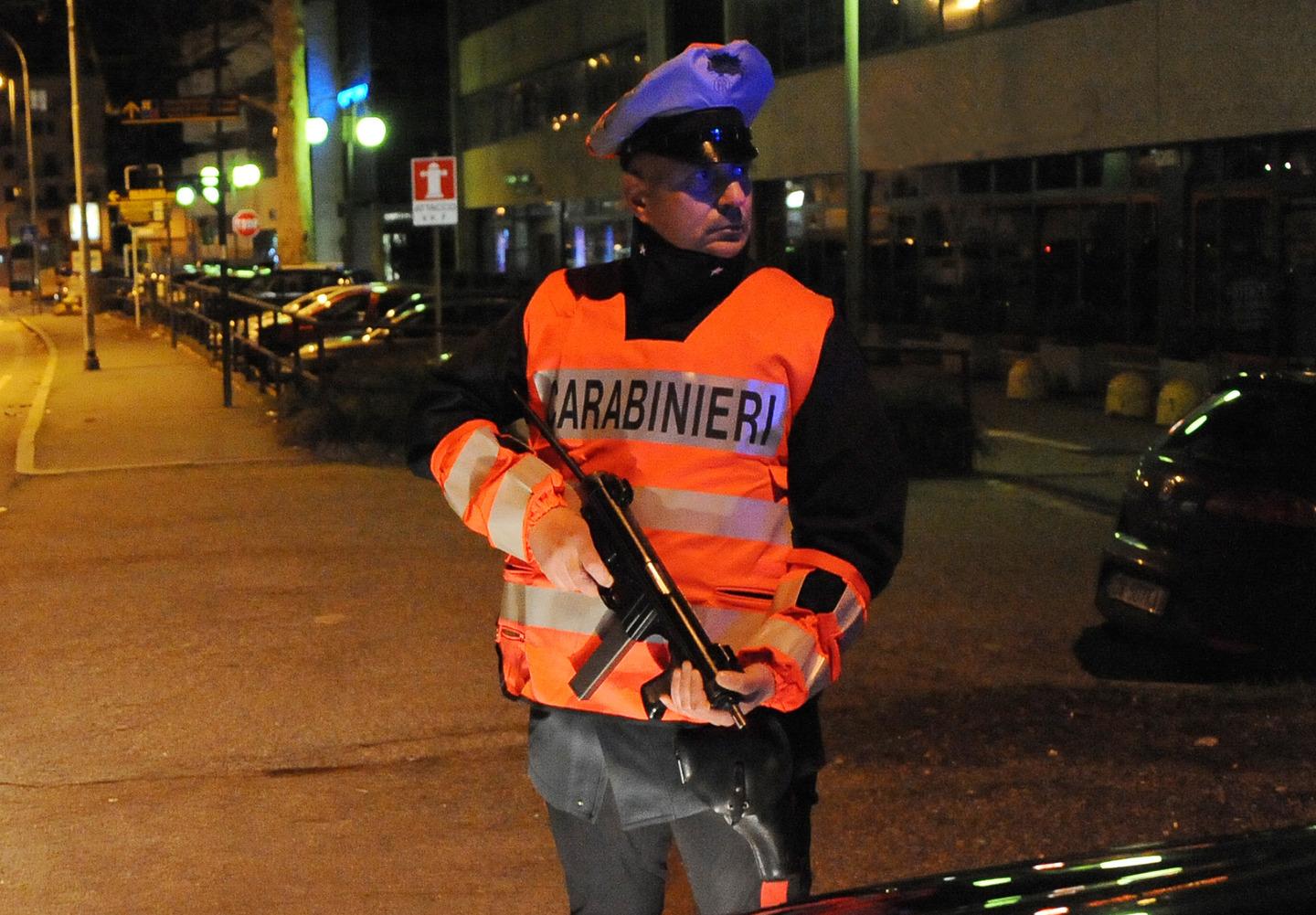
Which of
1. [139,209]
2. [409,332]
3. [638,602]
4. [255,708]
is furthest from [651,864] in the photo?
[139,209]

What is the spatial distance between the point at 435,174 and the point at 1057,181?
11672mm

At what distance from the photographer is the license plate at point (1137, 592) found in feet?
25.9

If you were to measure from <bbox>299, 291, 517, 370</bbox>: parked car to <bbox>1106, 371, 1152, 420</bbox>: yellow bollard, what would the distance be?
22.9ft

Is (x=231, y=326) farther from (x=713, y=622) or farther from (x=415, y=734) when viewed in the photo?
(x=713, y=622)

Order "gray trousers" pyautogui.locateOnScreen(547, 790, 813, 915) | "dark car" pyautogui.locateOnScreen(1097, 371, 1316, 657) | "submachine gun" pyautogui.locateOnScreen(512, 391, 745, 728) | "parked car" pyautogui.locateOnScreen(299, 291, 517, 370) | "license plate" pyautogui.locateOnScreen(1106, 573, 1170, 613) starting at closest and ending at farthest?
"submachine gun" pyautogui.locateOnScreen(512, 391, 745, 728)
"gray trousers" pyautogui.locateOnScreen(547, 790, 813, 915)
"dark car" pyautogui.locateOnScreen(1097, 371, 1316, 657)
"license plate" pyautogui.locateOnScreen(1106, 573, 1170, 613)
"parked car" pyautogui.locateOnScreen(299, 291, 517, 370)

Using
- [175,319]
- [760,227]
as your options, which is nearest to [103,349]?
[175,319]

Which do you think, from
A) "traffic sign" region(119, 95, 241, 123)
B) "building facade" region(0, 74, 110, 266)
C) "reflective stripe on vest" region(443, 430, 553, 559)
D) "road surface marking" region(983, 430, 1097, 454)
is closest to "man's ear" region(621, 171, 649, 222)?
Answer: "reflective stripe on vest" region(443, 430, 553, 559)

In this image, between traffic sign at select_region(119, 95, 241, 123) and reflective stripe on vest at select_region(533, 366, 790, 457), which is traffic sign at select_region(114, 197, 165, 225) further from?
reflective stripe on vest at select_region(533, 366, 790, 457)

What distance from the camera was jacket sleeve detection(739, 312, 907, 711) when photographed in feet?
8.97

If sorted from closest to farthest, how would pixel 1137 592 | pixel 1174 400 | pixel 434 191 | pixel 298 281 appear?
pixel 1137 592
pixel 434 191
pixel 1174 400
pixel 298 281

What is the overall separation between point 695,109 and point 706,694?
37.0 inches

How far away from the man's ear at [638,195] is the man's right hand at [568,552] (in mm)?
521

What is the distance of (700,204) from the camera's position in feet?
9.29

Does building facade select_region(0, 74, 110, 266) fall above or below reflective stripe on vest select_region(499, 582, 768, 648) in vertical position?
above
